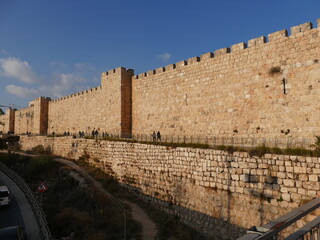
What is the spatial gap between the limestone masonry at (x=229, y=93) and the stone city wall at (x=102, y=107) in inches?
3.5

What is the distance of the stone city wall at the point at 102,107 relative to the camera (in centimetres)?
2080

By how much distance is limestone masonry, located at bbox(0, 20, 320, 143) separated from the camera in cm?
1107

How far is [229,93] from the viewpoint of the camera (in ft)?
45.6

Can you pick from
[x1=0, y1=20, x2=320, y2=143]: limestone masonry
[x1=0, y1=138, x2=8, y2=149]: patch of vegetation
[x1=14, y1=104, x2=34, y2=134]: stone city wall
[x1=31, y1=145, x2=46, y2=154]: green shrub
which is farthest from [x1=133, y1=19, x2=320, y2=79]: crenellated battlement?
[x1=14, y1=104, x2=34, y2=134]: stone city wall

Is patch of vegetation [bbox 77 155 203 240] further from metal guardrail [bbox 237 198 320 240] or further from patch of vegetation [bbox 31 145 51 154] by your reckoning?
patch of vegetation [bbox 31 145 51 154]

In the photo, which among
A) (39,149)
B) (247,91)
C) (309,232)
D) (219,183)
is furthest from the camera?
(39,149)

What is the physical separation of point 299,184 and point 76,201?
482 inches

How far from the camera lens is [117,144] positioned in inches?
671

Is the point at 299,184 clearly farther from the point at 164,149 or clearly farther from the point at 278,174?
the point at 164,149

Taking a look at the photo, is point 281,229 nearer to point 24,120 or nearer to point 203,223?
point 203,223

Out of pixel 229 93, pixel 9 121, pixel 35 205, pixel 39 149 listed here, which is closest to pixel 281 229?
pixel 229 93

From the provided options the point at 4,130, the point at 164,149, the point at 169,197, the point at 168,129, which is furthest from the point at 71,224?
the point at 4,130

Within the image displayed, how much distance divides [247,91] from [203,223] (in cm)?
728

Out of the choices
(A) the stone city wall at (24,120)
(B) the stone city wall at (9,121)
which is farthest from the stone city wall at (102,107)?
(B) the stone city wall at (9,121)
